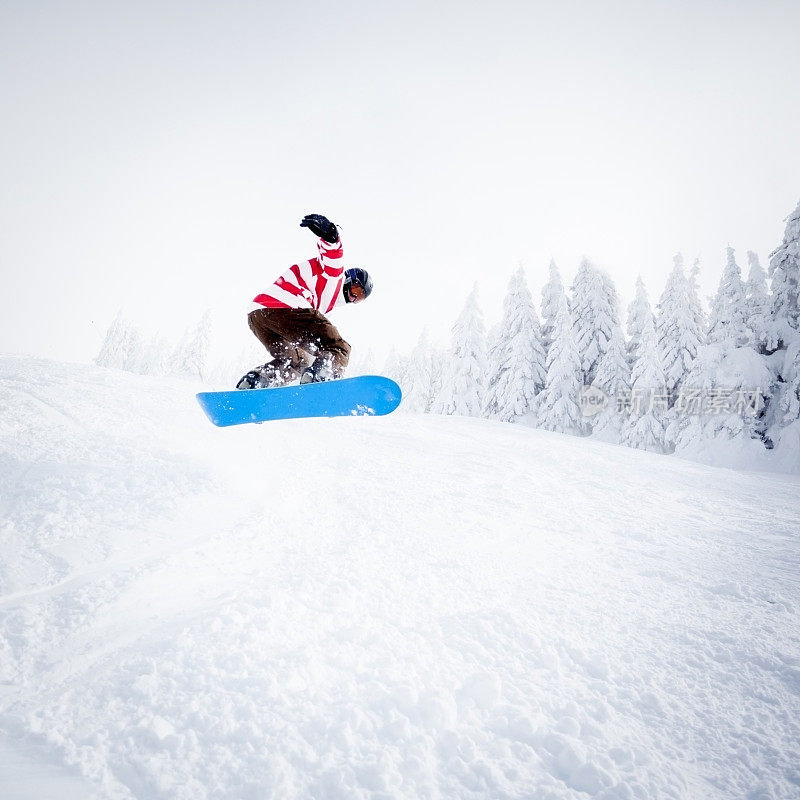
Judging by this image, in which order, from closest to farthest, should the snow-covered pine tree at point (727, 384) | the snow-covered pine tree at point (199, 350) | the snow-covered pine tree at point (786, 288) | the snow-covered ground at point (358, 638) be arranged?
the snow-covered ground at point (358, 638) → the snow-covered pine tree at point (786, 288) → the snow-covered pine tree at point (727, 384) → the snow-covered pine tree at point (199, 350)

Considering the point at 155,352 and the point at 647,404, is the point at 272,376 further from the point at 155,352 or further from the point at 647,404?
the point at 155,352

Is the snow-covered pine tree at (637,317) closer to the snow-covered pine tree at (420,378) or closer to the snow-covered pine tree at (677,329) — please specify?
the snow-covered pine tree at (677,329)

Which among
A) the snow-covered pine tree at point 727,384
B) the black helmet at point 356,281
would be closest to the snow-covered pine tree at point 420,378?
the snow-covered pine tree at point 727,384

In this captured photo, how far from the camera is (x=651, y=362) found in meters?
22.6

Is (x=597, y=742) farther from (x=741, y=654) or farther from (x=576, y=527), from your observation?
(x=576, y=527)

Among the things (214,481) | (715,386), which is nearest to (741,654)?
(214,481)

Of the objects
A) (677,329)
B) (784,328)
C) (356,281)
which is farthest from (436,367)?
(356,281)

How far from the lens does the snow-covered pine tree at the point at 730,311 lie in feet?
60.9

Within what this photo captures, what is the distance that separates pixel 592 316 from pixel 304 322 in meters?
23.5

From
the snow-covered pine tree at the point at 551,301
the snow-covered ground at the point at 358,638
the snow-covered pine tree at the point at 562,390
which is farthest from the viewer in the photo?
the snow-covered pine tree at the point at 551,301

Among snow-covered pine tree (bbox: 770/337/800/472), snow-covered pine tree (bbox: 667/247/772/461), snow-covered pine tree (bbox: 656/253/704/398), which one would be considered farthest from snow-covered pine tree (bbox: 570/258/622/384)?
snow-covered pine tree (bbox: 770/337/800/472)

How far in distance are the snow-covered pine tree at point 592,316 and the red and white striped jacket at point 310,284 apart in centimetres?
2212

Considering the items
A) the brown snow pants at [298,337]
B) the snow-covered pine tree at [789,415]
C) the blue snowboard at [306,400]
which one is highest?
the snow-covered pine tree at [789,415]

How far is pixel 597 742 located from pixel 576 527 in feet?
7.76
